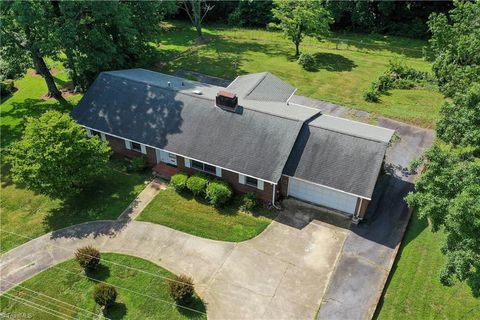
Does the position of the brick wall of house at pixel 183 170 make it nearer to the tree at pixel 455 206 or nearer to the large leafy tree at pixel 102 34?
the large leafy tree at pixel 102 34

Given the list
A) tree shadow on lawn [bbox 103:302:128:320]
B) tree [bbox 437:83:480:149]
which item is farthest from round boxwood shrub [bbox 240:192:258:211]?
tree [bbox 437:83:480:149]

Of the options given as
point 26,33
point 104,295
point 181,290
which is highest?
point 26,33

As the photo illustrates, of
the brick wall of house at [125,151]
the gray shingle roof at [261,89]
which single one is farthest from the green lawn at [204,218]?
the gray shingle roof at [261,89]

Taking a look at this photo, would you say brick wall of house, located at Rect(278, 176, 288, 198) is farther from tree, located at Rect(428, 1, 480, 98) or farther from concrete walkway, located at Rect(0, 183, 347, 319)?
tree, located at Rect(428, 1, 480, 98)

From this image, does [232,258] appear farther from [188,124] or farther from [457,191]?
[457,191]

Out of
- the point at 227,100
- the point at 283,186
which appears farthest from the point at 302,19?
the point at 283,186

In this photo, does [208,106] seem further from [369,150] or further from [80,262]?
[80,262]

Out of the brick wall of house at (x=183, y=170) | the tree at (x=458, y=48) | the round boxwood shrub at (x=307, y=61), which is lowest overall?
the brick wall of house at (x=183, y=170)
